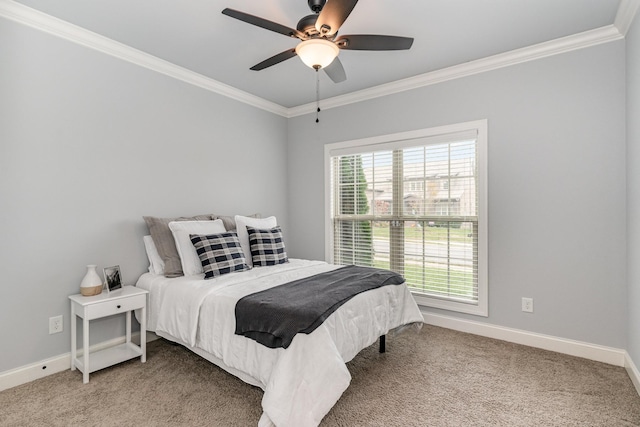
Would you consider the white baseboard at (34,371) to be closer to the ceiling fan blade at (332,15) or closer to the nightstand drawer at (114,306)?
the nightstand drawer at (114,306)

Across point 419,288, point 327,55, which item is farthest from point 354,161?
point 327,55

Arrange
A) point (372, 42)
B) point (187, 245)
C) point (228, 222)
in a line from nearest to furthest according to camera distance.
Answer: point (372, 42) < point (187, 245) < point (228, 222)

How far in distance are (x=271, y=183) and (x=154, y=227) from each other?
1.79m

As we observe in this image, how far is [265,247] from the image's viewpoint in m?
3.31

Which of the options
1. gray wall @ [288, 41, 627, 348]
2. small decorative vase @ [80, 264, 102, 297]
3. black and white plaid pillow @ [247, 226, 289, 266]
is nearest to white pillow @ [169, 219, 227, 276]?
black and white plaid pillow @ [247, 226, 289, 266]

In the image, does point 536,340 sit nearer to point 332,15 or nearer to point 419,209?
point 419,209

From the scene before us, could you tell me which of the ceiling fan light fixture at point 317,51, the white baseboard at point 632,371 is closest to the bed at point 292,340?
the white baseboard at point 632,371

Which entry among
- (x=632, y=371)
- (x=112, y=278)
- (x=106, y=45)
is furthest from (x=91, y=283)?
(x=632, y=371)

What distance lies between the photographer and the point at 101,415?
2.01 meters

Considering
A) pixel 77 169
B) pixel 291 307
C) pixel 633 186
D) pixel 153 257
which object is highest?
pixel 77 169

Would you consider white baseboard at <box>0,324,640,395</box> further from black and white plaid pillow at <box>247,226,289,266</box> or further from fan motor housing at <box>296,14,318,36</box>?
fan motor housing at <box>296,14,318,36</box>

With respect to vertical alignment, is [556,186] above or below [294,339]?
above

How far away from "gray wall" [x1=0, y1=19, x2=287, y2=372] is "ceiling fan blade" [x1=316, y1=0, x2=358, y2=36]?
6.66 ft

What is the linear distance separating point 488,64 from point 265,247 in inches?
109
